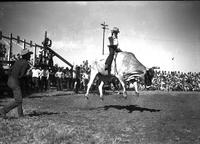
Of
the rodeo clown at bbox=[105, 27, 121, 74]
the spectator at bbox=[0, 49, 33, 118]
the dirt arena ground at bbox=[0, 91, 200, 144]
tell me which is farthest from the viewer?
the rodeo clown at bbox=[105, 27, 121, 74]

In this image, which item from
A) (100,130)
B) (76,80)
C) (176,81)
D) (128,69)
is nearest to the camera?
(100,130)

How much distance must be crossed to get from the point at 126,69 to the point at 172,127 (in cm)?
440

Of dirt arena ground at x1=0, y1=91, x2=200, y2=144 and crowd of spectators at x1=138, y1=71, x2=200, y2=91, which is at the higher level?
crowd of spectators at x1=138, y1=71, x2=200, y2=91

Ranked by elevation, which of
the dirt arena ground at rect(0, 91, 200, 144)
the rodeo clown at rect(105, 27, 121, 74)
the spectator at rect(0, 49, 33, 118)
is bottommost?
the dirt arena ground at rect(0, 91, 200, 144)

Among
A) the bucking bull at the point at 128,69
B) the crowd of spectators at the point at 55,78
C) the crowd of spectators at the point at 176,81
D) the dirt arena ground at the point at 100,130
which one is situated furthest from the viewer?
the crowd of spectators at the point at 176,81

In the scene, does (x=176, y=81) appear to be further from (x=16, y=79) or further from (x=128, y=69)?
(x=16, y=79)

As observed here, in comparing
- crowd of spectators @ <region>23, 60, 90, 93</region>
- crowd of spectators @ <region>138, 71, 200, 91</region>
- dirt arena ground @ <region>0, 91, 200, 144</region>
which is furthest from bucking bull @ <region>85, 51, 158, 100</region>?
crowd of spectators @ <region>138, 71, 200, 91</region>

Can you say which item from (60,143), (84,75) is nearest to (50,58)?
(84,75)

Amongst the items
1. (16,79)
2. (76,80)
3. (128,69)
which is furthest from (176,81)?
(16,79)

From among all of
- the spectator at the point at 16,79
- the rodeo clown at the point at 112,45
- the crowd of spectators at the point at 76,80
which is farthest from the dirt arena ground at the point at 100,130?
the crowd of spectators at the point at 76,80

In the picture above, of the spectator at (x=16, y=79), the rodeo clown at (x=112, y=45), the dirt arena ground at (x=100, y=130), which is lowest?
the dirt arena ground at (x=100, y=130)

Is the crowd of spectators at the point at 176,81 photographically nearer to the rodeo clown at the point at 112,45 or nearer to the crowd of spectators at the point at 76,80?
the crowd of spectators at the point at 76,80

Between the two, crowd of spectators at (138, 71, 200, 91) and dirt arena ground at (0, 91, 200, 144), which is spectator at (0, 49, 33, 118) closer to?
dirt arena ground at (0, 91, 200, 144)

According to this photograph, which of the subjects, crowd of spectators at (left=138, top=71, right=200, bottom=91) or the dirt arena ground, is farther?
crowd of spectators at (left=138, top=71, right=200, bottom=91)
